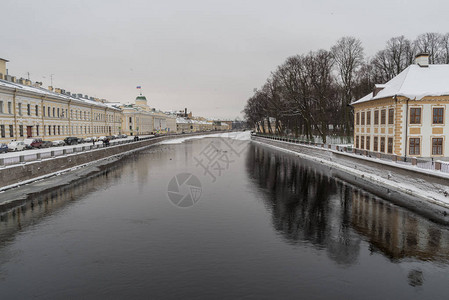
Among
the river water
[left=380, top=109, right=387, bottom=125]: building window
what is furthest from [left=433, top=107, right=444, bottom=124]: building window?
the river water

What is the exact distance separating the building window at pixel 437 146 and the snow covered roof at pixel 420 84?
4.34 meters

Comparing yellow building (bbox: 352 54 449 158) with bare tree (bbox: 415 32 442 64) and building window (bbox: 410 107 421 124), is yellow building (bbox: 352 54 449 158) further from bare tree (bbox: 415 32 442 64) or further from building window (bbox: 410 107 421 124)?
bare tree (bbox: 415 32 442 64)

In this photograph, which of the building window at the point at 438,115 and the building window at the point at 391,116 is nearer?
the building window at the point at 438,115

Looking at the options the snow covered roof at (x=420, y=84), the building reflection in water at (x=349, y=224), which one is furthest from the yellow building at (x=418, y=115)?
the building reflection in water at (x=349, y=224)

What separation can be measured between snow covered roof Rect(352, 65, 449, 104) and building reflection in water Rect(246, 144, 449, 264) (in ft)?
41.9

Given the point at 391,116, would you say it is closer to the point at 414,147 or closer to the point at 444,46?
the point at 414,147

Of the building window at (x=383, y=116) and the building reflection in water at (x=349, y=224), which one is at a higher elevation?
the building window at (x=383, y=116)

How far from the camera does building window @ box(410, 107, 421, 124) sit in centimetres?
3164

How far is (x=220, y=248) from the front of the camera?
43.1 feet

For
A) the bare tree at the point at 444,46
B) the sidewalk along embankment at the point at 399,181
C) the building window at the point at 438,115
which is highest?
the bare tree at the point at 444,46

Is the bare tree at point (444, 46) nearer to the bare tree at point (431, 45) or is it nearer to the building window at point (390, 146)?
the bare tree at point (431, 45)

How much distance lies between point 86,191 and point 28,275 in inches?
584

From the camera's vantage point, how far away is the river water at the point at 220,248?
10.0 metres

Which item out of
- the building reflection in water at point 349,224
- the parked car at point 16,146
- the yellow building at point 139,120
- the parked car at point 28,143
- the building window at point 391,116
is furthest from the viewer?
the yellow building at point 139,120
